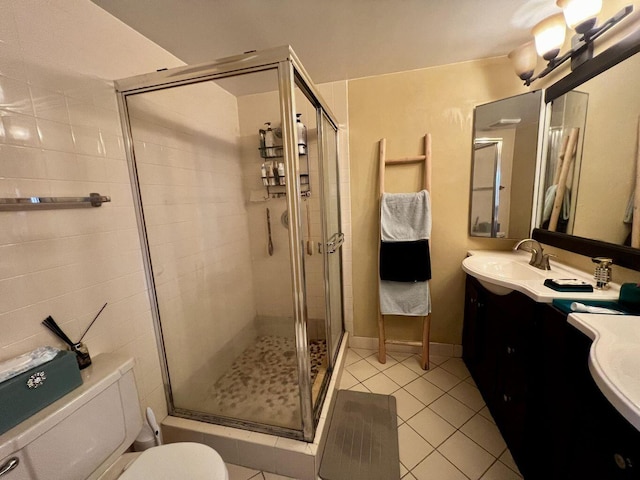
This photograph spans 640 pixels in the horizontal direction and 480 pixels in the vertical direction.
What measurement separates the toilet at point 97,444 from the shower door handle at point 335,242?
1185mm

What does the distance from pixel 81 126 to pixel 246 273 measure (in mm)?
1427

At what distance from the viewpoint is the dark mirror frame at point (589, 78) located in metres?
0.99

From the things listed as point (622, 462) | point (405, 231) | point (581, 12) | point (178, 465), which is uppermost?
point (581, 12)

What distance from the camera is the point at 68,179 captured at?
3.23 ft

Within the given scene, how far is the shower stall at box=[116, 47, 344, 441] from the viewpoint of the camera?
44.8 inches

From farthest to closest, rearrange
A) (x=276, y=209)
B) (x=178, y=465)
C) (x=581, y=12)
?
(x=276, y=209) → (x=581, y=12) → (x=178, y=465)

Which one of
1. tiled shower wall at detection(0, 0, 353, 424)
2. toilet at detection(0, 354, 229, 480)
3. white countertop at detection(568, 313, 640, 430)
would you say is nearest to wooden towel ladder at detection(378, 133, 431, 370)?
white countertop at detection(568, 313, 640, 430)

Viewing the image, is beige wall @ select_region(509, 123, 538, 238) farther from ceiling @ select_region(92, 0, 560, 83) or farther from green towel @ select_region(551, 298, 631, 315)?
green towel @ select_region(551, 298, 631, 315)

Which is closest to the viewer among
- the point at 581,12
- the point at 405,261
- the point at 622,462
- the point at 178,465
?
the point at 622,462

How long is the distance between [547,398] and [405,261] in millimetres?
997

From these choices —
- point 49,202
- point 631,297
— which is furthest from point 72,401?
point 631,297

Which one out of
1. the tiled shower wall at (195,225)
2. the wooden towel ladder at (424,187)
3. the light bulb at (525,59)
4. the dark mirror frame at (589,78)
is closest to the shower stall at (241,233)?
the tiled shower wall at (195,225)

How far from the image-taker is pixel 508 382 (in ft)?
4.11

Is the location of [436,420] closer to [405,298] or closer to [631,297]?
[405,298]
